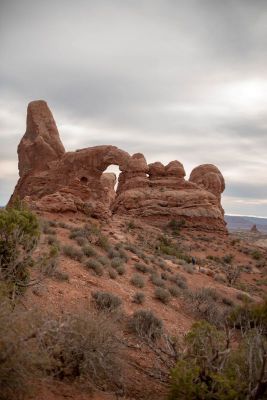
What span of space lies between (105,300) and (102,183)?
2646cm

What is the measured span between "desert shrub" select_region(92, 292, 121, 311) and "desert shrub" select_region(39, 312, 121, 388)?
366cm

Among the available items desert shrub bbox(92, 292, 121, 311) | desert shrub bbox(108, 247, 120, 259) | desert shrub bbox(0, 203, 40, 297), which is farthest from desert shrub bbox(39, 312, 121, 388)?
desert shrub bbox(108, 247, 120, 259)

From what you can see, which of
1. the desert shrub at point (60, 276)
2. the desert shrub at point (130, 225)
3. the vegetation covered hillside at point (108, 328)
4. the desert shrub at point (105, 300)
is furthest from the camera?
the desert shrub at point (130, 225)

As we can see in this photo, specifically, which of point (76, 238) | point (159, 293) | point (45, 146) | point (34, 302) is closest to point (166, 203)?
point (45, 146)

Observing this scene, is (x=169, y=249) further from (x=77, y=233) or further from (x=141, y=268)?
(x=141, y=268)

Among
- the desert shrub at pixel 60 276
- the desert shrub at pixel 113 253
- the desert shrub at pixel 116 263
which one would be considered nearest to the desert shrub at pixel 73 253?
the desert shrub at pixel 116 263

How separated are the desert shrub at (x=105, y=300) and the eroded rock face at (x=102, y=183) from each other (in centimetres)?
1613

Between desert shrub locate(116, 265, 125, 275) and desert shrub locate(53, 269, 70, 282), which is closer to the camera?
desert shrub locate(53, 269, 70, 282)

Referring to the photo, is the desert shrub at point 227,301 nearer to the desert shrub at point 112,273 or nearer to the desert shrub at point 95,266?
the desert shrub at point 112,273

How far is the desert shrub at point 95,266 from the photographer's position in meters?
12.9

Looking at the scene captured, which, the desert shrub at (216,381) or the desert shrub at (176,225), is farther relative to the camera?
the desert shrub at (176,225)

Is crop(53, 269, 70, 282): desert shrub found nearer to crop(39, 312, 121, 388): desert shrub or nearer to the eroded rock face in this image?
crop(39, 312, 121, 388): desert shrub

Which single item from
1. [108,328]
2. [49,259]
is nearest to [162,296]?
[49,259]

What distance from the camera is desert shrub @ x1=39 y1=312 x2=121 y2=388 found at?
18.2ft
